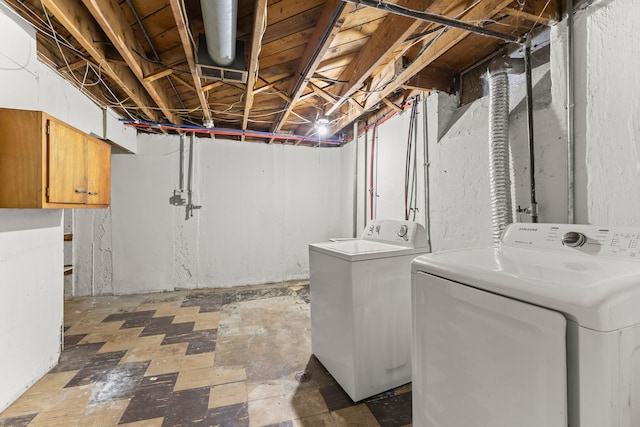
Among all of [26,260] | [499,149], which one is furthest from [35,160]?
[499,149]

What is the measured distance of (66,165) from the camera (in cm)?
180

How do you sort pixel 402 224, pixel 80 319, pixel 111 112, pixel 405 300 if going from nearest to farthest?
1. pixel 405 300
2. pixel 402 224
3. pixel 80 319
4. pixel 111 112

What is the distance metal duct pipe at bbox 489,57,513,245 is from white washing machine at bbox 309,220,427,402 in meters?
0.46

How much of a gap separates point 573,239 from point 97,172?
3.05m

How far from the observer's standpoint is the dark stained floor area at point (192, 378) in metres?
1.49

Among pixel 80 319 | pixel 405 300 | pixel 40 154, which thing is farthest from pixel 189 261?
pixel 405 300

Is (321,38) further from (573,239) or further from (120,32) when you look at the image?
(573,239)

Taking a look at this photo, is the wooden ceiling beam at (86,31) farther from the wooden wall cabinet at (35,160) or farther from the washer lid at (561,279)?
the washer lid at (561,279)

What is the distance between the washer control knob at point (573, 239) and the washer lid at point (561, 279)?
0.05 meters

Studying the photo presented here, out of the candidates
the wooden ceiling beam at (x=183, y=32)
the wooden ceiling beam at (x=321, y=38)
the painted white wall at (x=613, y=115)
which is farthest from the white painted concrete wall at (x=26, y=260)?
the painted white wall at (x=613, y=115)

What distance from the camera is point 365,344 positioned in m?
1.60

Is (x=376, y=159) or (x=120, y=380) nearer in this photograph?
(x=120, y=380)

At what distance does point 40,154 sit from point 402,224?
2.22 meters

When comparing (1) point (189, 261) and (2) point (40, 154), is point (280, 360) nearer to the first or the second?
(2) point (40, 154)
